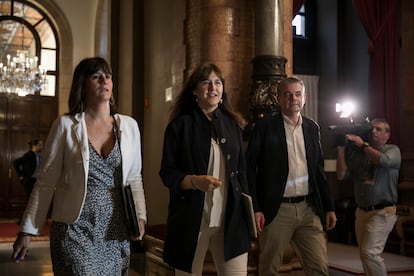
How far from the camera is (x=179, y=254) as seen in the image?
270 cm

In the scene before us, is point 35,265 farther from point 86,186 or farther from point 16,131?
point 16,131

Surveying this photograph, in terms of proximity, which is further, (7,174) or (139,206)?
(7,174)

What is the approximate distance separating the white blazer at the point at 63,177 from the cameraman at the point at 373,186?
2300mm

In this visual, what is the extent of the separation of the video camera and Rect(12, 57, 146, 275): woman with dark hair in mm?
2007

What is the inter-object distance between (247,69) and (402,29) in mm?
4163

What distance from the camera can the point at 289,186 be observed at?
3.25m

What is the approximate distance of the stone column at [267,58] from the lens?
470cm

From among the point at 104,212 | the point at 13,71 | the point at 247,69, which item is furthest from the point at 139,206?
the point at 13,71

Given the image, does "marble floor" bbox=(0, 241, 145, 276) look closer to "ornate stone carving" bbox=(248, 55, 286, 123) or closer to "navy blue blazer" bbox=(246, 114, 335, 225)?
"ornate stone carving" bbox=(248, 55, 286, 123)

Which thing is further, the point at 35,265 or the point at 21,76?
the point at 21,76

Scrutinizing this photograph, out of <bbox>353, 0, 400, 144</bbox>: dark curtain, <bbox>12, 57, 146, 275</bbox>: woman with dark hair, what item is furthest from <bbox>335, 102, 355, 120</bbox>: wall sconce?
<bbox>12, 57, 146, 275</bbox>: woman with dark hair

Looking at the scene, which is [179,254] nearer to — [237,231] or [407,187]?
[237,231]

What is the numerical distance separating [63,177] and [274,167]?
51.4 inches

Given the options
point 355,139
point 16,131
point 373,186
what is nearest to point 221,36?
point 355,139
